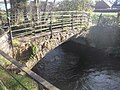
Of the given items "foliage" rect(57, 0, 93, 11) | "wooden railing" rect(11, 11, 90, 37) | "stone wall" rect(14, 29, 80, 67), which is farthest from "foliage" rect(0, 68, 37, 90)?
"foliage" rect(57, 0, 93, 11)

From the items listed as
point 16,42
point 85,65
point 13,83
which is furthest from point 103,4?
point 13,83

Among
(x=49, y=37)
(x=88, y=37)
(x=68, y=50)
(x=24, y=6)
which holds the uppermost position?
(x=24, y=6)

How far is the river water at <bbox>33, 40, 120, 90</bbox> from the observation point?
14.9 metres

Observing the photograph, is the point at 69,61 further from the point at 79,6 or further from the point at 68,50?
the point at 79,6

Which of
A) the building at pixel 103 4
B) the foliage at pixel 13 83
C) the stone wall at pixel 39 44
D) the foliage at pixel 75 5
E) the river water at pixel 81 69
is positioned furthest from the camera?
the building at pixel 103 4

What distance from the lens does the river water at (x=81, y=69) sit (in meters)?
14.9

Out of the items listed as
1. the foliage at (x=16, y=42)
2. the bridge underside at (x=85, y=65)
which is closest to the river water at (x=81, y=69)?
the bridge underside at (x=85, y=65)

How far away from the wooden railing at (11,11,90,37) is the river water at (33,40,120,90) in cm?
306

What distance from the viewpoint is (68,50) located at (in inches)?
966

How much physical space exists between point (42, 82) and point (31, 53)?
1100cm

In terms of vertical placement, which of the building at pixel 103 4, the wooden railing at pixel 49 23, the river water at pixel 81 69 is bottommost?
the river water at pixel 81 69

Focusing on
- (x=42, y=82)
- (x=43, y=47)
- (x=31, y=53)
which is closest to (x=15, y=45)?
(x=31, y=53)

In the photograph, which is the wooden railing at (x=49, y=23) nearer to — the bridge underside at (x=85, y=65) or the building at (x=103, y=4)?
the bridge underside at (x=85, y=65)

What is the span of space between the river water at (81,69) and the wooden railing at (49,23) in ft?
10.0
